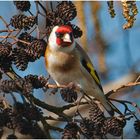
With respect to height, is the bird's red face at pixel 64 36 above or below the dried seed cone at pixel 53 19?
below

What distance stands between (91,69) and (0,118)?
0.83 m

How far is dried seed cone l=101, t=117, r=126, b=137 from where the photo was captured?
1577 millimetres

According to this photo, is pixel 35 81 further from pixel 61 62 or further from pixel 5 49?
pixel 61 62

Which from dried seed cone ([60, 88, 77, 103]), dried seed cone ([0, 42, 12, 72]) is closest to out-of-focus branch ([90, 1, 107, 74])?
dried seed cone ([60, 88, 77, 103])

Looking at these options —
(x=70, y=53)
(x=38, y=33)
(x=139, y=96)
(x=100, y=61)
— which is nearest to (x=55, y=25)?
(x=38, y=33)

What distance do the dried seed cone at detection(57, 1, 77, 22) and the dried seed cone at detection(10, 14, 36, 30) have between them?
8cm

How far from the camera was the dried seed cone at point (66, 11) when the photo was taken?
1.72m

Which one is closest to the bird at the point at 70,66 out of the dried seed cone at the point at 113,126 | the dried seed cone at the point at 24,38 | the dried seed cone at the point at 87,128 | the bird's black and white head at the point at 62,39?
the bird's black and white head at the point at 62,39

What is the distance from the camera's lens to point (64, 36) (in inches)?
80.4

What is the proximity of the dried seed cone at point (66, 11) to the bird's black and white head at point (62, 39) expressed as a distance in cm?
4

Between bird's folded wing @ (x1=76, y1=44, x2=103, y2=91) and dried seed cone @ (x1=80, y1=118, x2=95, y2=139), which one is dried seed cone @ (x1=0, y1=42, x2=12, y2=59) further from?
bird's folded wing @ (x1=76, y1=44, x2=103, y2=91)

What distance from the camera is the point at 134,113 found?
5.52 feet

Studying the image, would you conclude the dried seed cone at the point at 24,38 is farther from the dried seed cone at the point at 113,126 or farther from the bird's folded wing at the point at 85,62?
the bird's folded wing at the point at 85,62

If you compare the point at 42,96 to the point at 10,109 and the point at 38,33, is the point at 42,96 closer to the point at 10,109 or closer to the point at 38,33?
the point at 38,33
